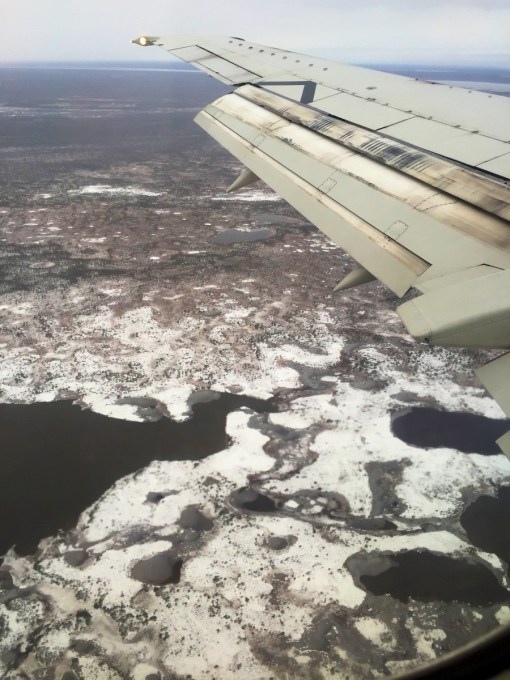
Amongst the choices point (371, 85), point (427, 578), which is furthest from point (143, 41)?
point (427, 578)

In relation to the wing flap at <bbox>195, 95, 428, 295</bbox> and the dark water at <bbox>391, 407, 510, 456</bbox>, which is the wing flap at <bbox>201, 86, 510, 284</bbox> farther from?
the dark water at <bbox>391, 407, 510, 456</bbox>

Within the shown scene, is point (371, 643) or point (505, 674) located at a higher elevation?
point (505, 674)

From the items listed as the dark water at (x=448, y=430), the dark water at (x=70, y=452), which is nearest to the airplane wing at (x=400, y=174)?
the dark water at (x=70, y=452)

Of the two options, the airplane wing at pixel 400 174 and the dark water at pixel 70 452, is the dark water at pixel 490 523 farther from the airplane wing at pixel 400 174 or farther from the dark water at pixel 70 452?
the airplane wing at pixel 400 174

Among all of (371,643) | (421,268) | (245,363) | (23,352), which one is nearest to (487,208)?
(421,268)

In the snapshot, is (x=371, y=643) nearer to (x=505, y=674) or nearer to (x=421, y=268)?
(x=421, y=268)

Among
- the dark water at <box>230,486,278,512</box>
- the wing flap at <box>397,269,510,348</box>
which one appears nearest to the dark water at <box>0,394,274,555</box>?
Answer: the dark water at <box>230,486,278,512</box>

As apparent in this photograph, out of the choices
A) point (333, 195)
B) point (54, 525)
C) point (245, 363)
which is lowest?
point (54, 525)
